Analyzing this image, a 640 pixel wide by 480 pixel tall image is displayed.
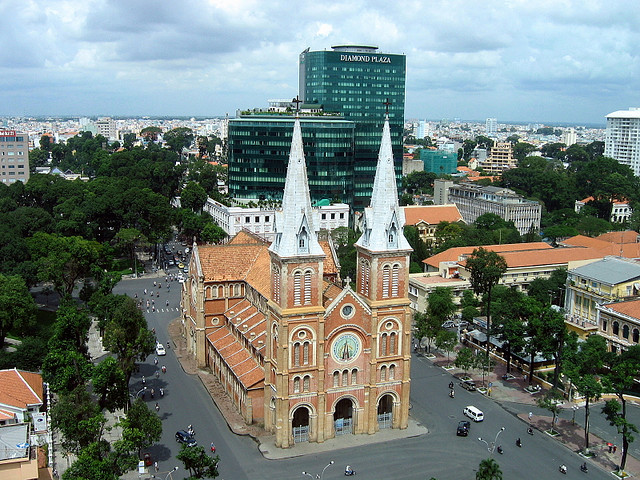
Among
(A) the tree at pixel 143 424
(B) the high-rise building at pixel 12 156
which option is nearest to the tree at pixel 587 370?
(A) the tree at pixel 143 424

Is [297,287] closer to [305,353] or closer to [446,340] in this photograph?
[305,353]

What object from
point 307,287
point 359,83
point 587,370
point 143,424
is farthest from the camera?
point 359,83

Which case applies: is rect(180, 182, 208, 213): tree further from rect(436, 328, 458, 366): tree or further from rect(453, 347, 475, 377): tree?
rect(453, 347, 475, 377): tree

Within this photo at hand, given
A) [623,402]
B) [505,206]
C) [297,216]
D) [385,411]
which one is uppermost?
Answer: [297,216]

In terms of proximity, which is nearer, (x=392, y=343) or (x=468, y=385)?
(x=392, y=343)

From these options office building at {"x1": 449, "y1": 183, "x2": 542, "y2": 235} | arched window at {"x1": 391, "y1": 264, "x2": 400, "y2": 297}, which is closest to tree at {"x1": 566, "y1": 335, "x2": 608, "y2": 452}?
arched window at {"x1": 391, "y1": 264, "x2": 400, "y2": 297}

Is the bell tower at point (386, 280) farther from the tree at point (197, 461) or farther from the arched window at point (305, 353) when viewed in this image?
the tree at point (197, 461)

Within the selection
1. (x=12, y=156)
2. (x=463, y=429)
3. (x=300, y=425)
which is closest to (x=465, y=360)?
(x=463, y=429)

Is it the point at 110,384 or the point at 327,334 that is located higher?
the point at 327,334
